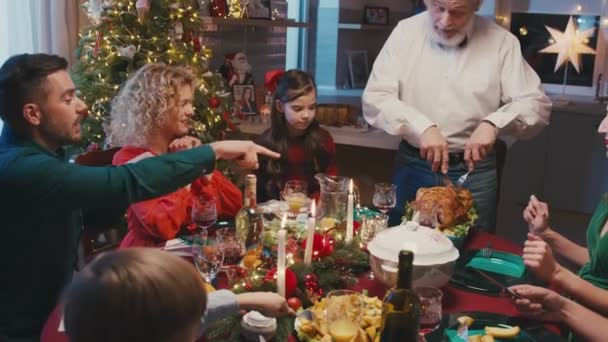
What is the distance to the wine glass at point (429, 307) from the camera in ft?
4.72

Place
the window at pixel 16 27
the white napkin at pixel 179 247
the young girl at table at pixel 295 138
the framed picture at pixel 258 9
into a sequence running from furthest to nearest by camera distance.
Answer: the framed picture at pixel 258 9 < the window at pixel 16 27 < the young girl at table at pixel 295 138 < the white napkin at pixel 179 247

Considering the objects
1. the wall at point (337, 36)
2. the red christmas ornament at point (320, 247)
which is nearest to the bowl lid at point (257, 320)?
the red christmas ornament at point (320, 247)

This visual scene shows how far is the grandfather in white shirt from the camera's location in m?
2.66

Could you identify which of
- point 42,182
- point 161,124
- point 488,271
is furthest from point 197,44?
point 488,271

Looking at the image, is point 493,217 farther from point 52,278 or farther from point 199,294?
point 199,294

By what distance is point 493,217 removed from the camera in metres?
2.90

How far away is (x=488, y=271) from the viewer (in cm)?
183

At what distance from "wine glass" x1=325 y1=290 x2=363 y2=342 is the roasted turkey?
0.56 m

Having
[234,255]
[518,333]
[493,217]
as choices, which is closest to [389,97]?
[493,217]

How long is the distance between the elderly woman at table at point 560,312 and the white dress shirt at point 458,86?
1200 mm

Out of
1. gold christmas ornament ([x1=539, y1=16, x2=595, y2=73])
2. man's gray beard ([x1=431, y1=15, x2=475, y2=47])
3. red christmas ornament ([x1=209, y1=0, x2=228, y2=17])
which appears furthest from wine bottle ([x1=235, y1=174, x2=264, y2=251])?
gold christmas ornament ([x1=539, y1=16, x2=595, y2=73])

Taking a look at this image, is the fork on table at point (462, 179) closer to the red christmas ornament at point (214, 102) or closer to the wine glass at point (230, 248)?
the wine glass at point (230, 248)

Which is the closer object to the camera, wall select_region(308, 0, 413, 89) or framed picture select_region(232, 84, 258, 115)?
framed picture select_region(232, 84, 258, 115)

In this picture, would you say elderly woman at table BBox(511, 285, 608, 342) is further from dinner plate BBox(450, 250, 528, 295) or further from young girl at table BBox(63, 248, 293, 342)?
young girl at table BBox(63, 248, 293, 342)
